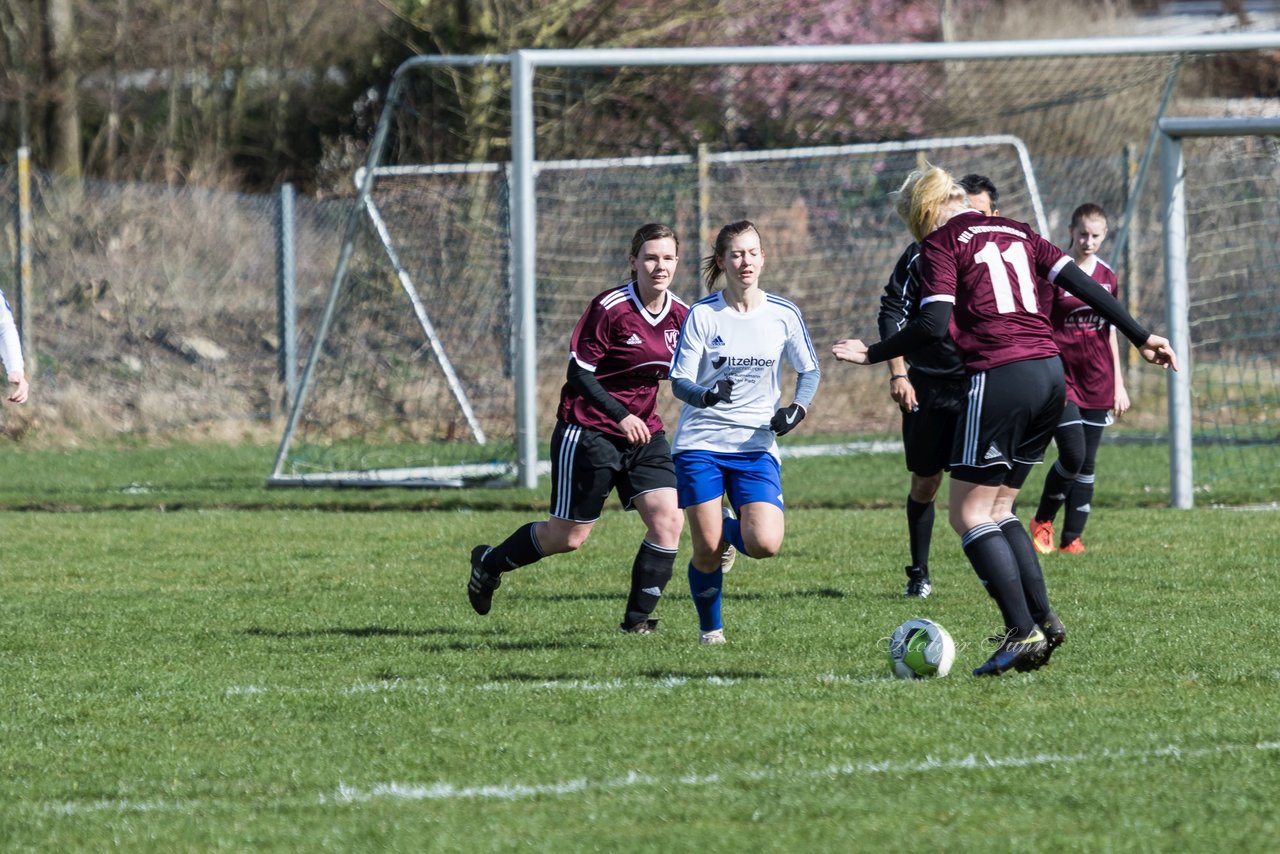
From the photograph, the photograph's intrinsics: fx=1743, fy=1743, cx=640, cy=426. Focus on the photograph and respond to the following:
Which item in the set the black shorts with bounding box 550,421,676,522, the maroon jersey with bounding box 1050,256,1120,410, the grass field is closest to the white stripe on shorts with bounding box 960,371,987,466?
the grass field

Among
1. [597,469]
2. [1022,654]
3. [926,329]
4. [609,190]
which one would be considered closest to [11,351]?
[597,469]

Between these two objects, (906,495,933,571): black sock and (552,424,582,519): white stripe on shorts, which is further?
(906,495,933,571): black sock

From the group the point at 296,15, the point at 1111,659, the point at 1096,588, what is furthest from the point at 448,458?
the point at 296,15

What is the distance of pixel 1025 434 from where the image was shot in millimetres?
6223

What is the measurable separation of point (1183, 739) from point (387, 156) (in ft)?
40.1

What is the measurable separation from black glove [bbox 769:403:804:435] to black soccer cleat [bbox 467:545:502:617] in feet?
5.37

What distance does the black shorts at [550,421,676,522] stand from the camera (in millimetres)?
7414

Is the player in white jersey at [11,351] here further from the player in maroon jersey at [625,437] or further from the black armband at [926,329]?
the black armband at [926,329]

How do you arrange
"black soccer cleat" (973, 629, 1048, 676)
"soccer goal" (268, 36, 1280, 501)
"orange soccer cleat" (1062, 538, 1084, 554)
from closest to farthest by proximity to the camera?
"black soccer cleat" (973, 629, 1048, 676) → "orange soccer cleat" (1062, 538, 1084, 554) → "soccer goal" (268, 36, 1280, 501)

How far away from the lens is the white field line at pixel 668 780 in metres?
4.70

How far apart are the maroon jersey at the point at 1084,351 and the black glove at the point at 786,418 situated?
3760 millimetres

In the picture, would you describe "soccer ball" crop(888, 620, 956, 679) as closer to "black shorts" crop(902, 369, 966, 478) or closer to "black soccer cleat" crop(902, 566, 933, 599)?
"black soccer cleat" crop(902, 566, 933, 599)

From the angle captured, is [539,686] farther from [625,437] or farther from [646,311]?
[646,311]

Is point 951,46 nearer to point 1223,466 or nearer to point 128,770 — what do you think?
point 1223,466
